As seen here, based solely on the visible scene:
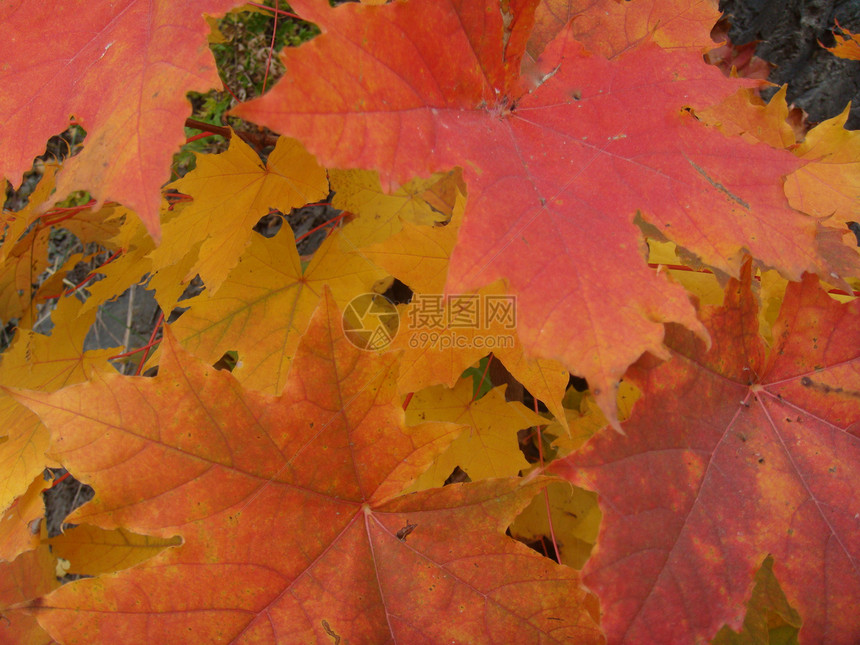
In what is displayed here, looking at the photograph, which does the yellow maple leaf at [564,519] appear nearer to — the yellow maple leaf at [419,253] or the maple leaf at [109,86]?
the yellow maple leaf at [419,253]

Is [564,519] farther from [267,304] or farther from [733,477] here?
[267,304]

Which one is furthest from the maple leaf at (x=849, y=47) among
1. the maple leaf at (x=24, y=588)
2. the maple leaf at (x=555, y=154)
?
the maple leaf at (x=24, y=588)

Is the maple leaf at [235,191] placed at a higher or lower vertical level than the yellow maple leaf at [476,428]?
higher

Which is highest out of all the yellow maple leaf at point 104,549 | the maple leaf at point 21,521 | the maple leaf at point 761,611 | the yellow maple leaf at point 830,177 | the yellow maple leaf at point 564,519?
the maple leaf at point 21,521
